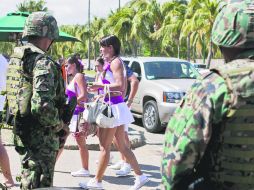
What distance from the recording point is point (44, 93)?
315cm

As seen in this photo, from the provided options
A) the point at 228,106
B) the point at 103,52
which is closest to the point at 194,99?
the point at 228,106

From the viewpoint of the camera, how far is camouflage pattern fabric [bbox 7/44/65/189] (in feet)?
10.4

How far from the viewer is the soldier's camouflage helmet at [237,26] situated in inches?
77.5

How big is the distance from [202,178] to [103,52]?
11.3 ft

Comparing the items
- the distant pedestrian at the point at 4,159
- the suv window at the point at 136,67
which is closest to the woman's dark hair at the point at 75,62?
the distant pedestrian at the point at 4,159

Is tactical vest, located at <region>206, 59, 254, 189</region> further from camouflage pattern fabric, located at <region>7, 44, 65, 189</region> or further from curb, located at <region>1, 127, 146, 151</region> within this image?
curb, located at <region>1, 127, 146, 151</region>

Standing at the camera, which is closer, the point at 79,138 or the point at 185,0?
the point at 79,138

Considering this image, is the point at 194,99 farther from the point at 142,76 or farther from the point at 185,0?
the point at 185,0

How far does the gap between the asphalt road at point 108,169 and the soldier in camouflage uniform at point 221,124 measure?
361 centimetres

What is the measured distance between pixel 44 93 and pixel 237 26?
159cm

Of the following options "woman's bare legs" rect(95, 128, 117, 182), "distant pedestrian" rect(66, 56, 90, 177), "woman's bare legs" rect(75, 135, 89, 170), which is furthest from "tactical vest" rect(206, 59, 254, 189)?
"woman's bare legs" rect(75, 135, 89, 170)

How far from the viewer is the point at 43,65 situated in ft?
10.4

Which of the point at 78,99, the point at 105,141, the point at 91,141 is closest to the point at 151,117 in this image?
the point at 91,141

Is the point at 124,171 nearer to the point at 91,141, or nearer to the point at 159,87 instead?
the point at 91,141
